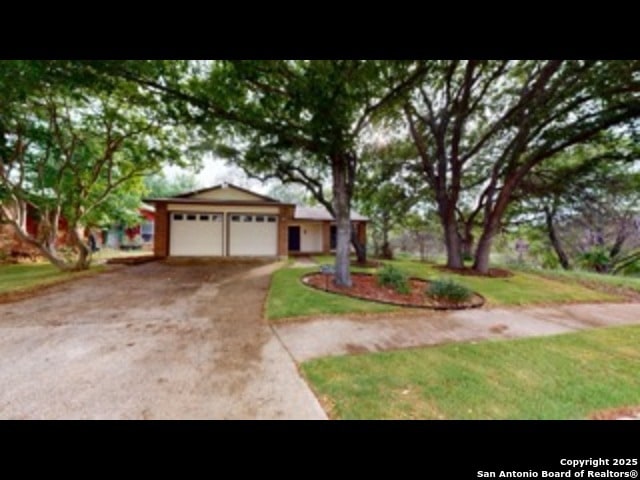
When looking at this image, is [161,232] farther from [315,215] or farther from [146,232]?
[146,232]

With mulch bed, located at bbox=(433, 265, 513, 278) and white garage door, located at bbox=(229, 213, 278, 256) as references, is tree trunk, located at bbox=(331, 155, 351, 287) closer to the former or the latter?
mulch bed, located at bbox=(433, 265, 513, 278)

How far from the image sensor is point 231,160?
12594 millimetres

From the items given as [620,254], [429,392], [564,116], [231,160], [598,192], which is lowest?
[429,392]

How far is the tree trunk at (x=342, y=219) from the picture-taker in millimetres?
8117

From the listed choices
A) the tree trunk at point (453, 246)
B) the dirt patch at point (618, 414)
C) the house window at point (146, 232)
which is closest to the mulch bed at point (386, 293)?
the dirt patch at point (618, 414)

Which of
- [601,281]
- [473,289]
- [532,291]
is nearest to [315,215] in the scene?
[473,289]

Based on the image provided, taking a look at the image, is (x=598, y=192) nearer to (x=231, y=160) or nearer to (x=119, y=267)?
(x=231, y=160)

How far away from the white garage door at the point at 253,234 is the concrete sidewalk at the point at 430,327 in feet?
34.8

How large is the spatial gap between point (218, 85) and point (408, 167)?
11106 mm

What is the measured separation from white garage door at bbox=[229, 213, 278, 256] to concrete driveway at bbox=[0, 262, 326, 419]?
27.5ft

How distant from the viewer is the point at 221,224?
1499 centimetres

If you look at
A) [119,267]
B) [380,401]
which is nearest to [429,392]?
[380,401]

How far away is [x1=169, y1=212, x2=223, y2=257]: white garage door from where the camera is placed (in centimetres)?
1452

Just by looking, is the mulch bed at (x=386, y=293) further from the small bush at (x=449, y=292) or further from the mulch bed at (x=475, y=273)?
the mulch bed at (x=475, y=273)
